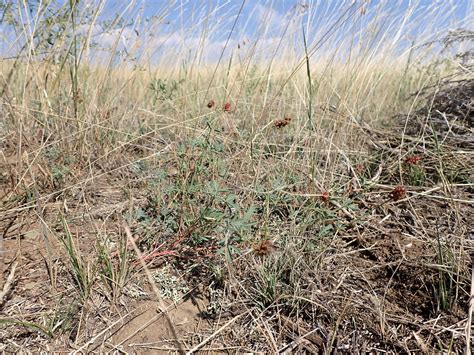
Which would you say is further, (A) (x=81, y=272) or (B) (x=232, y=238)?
(B) (x=232, y=238)

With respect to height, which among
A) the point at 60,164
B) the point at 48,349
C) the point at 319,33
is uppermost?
the point at 319,33

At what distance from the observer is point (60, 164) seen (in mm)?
Result: 1582

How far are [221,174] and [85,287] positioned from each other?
0.61 m

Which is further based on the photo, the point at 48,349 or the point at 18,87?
the point at 18,87

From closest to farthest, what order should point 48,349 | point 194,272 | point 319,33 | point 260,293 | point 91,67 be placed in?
point 48,349 → point 260,293 → point 194,272 → point 319,33 → point 91,67

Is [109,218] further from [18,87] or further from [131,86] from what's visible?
[131,86]

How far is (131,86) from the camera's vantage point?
8.73 feet

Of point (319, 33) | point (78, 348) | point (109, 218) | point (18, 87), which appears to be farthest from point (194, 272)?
point (18, 87)

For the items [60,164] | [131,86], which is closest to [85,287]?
[60,164]

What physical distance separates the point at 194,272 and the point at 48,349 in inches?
16.9

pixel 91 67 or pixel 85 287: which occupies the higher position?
pixel 91 67

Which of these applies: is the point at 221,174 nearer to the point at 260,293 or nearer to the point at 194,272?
the point at 194,272

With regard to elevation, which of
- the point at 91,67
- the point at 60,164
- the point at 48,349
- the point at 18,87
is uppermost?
the point at 91,67

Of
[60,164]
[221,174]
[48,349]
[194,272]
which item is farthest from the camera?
[60,164]
